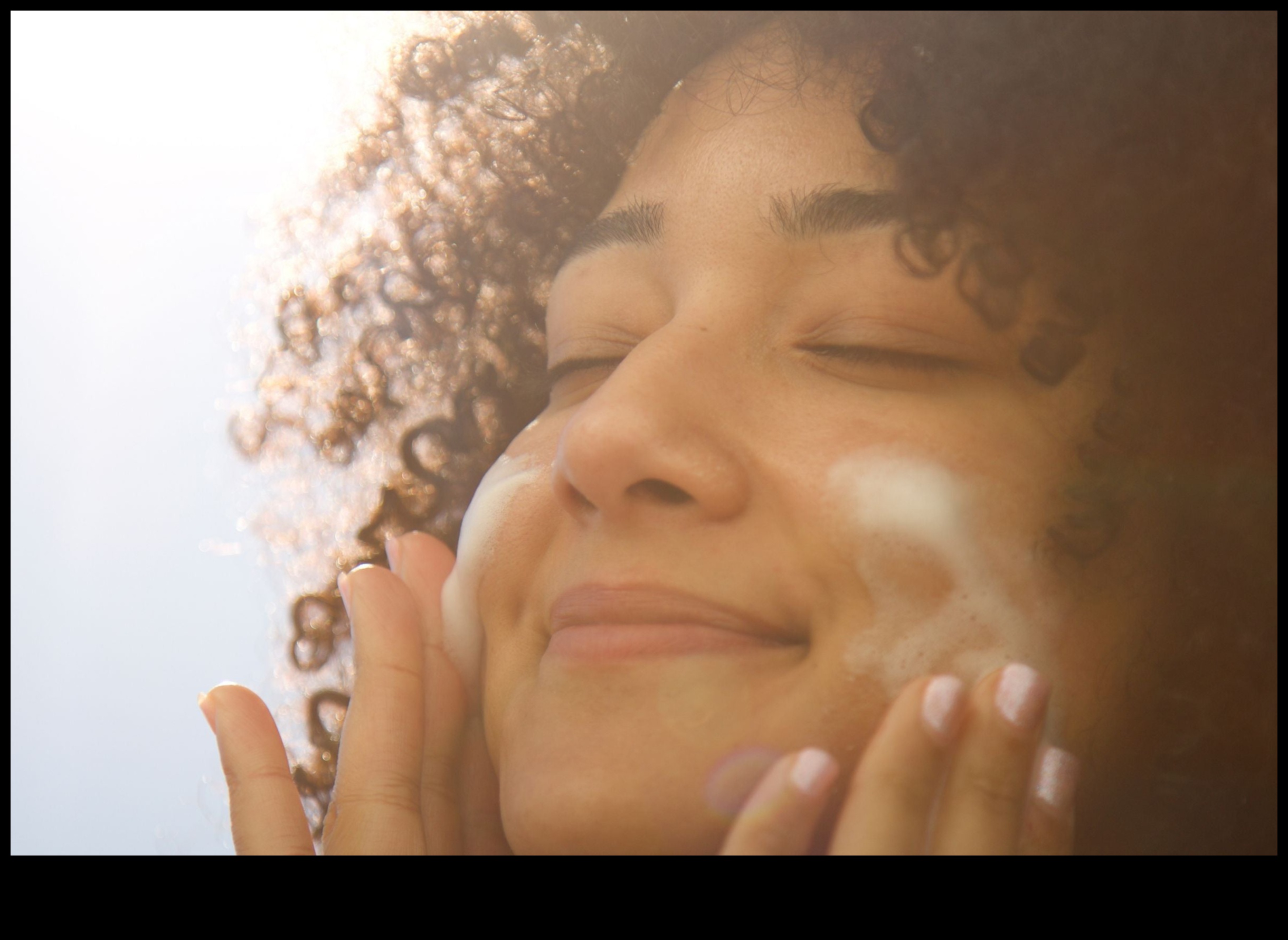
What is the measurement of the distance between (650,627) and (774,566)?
5.5 inches

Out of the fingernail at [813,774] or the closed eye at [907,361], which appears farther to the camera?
the closed eye at [907,361]

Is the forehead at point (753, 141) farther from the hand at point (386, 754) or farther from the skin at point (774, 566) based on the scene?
the hand at point (386, 754)

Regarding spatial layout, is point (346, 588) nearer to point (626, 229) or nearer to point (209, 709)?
point (209, 709)

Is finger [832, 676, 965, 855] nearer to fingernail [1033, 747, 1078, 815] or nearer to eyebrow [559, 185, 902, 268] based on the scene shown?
fingernail [1033, 747, 1078, 815]

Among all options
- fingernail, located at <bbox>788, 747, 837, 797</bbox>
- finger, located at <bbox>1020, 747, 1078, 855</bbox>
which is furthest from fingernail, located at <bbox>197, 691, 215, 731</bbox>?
finger, located at <bbox>1020, 747, 1078, 855</bbox>

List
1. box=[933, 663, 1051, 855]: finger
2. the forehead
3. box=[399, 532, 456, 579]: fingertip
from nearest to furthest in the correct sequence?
1. box=[933, 663, 1051, 855]: finger
2. the forehead
3. box=[399, 532, 456, 579]: fingertip

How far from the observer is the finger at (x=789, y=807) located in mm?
939

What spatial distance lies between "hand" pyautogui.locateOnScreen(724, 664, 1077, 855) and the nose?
0.26m

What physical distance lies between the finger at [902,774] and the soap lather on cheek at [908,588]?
0.21ft

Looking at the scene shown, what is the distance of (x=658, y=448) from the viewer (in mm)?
1060

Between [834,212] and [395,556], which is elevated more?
[834,212]

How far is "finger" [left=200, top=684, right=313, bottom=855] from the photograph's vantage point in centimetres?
126

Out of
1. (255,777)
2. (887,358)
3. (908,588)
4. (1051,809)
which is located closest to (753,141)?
(887,358)

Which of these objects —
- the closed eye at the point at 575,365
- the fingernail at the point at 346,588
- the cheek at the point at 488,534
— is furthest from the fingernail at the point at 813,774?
the fingernail at the point at 346,588
